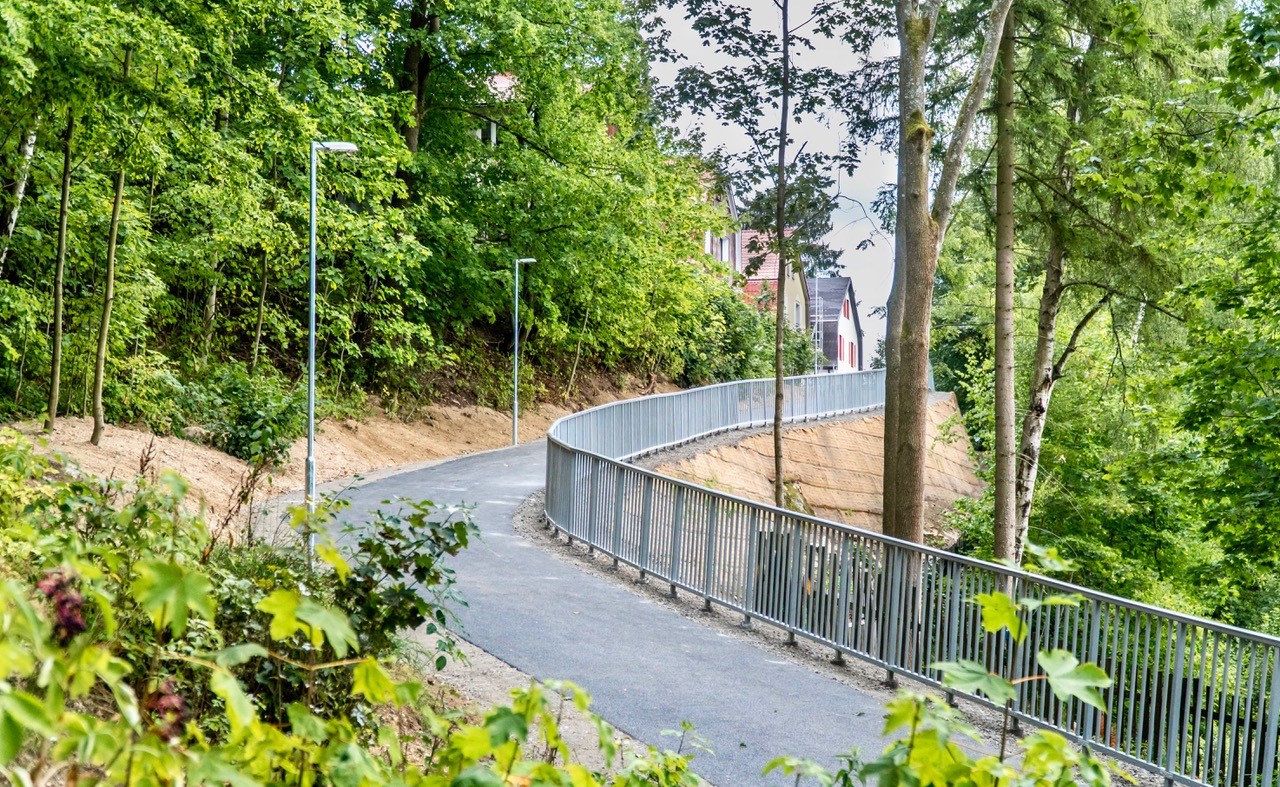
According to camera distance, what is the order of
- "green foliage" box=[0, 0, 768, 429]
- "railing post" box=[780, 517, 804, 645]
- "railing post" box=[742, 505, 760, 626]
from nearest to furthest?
"railing post" box=[780, 517, 804, 645] → "railing post" box=[742, 505, 760, 626] → "green foliage" box=[0, 0, 768, 429]

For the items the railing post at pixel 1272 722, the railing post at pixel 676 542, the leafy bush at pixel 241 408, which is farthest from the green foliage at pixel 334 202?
the railing post at pixel 1272 722

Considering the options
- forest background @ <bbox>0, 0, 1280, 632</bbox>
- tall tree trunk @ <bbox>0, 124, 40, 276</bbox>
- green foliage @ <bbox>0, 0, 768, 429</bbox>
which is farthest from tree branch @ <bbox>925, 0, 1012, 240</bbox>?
tall tree trunk @ <bbox>0, 124, 40, 276</bbox>

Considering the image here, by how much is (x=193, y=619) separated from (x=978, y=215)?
1505 cm

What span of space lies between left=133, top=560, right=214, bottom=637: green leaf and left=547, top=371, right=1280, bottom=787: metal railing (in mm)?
1978

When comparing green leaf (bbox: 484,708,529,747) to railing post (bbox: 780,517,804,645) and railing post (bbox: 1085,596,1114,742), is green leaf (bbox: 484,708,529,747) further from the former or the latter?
railing post (bbox: 780,517,804,645)

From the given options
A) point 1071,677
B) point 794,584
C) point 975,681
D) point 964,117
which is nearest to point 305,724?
point 975,681

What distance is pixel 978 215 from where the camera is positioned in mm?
17891

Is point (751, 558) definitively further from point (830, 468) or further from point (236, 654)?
point (830, 468)

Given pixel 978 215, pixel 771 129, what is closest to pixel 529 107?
pixel 771 129

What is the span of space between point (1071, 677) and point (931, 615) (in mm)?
8030

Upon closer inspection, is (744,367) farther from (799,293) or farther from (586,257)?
(799,293)

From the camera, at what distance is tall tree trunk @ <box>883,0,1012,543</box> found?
40.4ft

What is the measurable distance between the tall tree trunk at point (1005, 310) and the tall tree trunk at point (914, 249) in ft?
10.4

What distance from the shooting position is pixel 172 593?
1552mm
